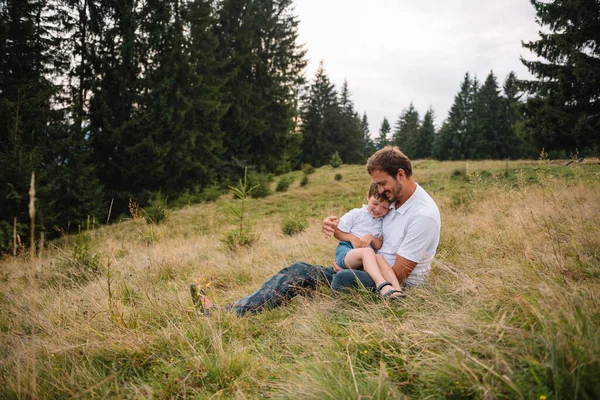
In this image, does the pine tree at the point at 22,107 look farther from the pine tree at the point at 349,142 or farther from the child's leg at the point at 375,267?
the pine tree at the point at 349,142

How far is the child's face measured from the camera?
2.98 metres

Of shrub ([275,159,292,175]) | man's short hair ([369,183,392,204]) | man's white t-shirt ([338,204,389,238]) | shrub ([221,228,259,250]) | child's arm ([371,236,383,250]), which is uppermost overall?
shrub ([275,159,292,175])

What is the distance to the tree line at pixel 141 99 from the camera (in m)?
11.0

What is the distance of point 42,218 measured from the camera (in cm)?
1005

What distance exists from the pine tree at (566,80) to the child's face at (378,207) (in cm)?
1411

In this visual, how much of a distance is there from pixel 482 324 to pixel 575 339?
1.32 feet

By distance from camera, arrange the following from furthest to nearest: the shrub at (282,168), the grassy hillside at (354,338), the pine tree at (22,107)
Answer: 1. the shrub at (282,168)
2. the pine tree at (22,107)
3. the grassy hillside at (354,338)

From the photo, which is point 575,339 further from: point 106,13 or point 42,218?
point 106,13

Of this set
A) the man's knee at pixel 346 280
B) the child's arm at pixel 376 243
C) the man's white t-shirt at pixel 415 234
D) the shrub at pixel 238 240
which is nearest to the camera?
the man's white t-shirt at pixel 415 234

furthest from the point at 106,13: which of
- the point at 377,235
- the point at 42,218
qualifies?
the point at 377,235

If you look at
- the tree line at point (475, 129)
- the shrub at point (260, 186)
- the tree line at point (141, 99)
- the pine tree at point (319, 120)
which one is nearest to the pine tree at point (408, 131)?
the tree line at point (475, 129)

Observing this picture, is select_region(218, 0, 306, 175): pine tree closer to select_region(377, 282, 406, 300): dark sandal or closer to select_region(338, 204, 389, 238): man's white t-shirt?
select_region(338, 204, 389, 238): man's white t-shirt

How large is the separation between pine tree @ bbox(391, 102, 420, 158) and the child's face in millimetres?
49861

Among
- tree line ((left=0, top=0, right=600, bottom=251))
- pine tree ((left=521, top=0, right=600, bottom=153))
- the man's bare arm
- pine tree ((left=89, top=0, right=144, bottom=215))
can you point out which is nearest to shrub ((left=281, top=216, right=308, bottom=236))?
the man's bare arm
